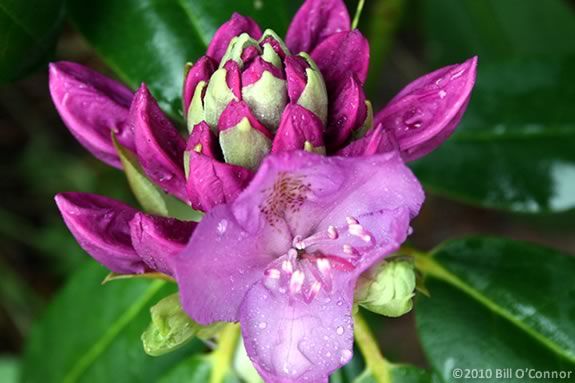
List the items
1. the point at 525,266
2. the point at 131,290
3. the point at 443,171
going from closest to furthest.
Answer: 1. the point at 525,266
2. the point at 131,290
3. the point at 443,171

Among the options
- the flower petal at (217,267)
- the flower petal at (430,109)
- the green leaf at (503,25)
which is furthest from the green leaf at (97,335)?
the green leaf at (503,25)

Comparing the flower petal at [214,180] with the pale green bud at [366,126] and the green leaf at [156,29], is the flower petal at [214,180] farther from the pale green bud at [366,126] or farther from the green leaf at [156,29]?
the green leaf at [156,29]

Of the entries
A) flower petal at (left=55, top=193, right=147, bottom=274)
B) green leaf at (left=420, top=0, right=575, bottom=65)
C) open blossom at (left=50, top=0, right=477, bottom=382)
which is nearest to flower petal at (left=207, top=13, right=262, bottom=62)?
open blossom at (left=50, top=0, right=477, bottom=382)

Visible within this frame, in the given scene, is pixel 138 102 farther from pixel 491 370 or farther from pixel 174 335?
pixel 491 370

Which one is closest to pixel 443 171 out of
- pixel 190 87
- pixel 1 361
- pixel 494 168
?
pixel 494 168

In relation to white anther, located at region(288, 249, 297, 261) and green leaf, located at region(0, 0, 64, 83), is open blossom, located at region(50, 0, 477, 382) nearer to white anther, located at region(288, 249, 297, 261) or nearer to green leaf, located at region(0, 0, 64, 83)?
white anther, located at region(288, 249, 297, 261)

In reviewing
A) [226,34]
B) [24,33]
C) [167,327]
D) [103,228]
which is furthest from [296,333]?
[24,33]
